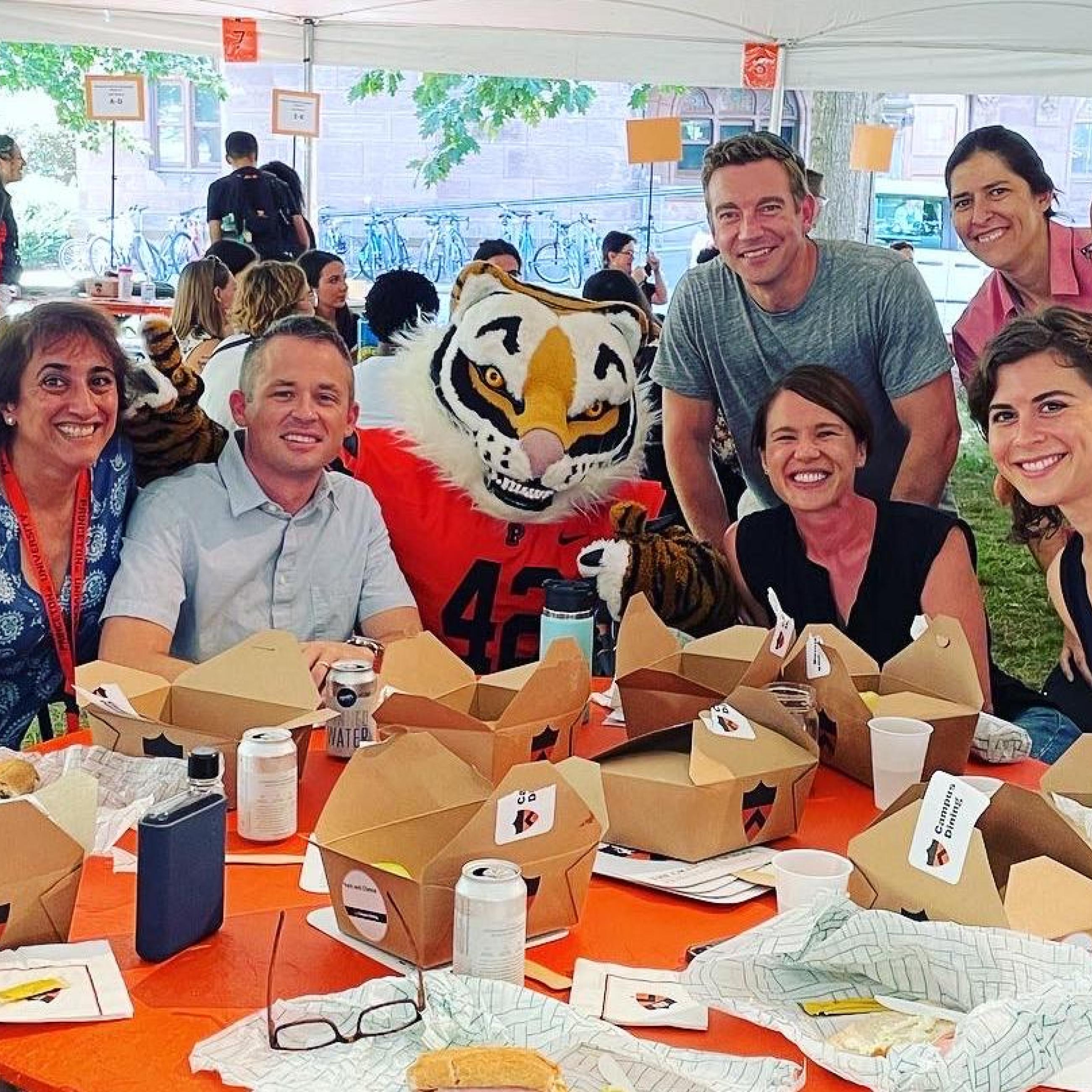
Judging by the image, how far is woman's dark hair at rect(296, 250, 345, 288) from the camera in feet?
21.3

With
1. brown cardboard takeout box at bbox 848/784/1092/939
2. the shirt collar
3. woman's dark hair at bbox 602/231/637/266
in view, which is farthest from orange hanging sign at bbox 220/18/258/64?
brown cardboard takeout box at bbox 848/784/1092/939

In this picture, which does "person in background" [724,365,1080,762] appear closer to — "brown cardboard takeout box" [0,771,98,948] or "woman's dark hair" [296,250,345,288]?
"brown cardboard takeout box" [0,771,98,948]

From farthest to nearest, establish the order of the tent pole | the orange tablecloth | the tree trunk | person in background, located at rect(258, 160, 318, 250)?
the tree trunk → person in background, located at rect(258, 160, 318, 250) → the tent pole → the orange tablecloth

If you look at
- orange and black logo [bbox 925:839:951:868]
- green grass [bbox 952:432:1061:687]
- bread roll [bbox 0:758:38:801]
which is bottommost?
green grass [bbox 952:432:1061:687]

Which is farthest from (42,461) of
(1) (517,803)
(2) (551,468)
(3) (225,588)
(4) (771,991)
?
(4) (771,991)

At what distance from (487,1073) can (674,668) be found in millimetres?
1105

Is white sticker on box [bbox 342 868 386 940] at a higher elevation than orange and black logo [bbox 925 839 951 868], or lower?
lower

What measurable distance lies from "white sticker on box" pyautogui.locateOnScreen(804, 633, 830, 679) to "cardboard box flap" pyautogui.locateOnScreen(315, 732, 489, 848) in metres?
0.64

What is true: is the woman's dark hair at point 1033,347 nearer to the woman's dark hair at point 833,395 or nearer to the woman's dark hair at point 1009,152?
the woman's dark hair at point 833,395

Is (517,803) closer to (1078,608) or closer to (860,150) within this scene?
(1078,608)

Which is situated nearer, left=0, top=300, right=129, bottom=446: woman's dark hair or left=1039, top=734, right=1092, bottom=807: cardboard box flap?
left=1039, top=734, right=1092, bottom=807: cardboard box flap

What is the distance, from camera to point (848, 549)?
2799 mm

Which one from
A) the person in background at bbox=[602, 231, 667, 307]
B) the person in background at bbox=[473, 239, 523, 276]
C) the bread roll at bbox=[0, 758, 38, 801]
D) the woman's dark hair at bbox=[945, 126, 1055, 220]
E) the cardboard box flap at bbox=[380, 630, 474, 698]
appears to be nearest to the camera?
the bread roll at bbox=[0, 758, 38, 801]

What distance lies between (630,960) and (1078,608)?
1.51 metres
